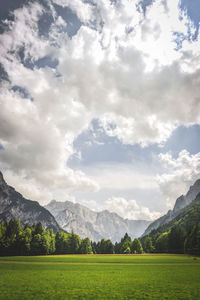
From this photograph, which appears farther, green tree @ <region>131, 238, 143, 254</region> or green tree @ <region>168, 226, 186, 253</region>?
green tree @ <region>131, 238, 143, 254</region>

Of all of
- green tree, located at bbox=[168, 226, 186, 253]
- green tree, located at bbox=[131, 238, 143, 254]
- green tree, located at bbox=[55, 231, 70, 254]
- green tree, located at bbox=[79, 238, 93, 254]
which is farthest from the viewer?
green tree, located at bbox=[131, 238, 143, 254]

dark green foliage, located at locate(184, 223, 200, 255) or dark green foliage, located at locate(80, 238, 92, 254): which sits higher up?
dark green foliage, located at locate(184, 223, 200, 255)

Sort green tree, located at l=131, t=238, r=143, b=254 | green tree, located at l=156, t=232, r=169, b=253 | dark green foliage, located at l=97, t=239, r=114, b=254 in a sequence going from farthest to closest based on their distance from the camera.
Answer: dark green foliage, located at l=97, t=239, r=114, b=254, green tree, located at l=131, t=238, r=143, b=254, green tree, located at l=156, t=232, r=169, b=253

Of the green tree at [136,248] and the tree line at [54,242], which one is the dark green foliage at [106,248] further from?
the green tree at [136,248]

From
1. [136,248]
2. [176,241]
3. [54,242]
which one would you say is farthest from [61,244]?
[176,241]

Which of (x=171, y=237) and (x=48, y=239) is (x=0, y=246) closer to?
(x=48, y=239)

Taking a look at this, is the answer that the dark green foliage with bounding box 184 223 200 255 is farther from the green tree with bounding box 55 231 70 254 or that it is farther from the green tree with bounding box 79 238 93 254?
the green tree with bounding box 55 231 70 254

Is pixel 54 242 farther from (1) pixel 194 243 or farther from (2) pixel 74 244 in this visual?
(1) pixel 194 243

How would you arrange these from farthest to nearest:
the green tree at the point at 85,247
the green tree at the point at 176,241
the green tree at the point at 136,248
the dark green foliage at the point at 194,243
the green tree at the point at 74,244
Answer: the green tree at the point at 136,248 < the green tree at the point at 85,247 < the green tree at the point at 74,244 < the green tree at the point at 176,241 < the dark green foliage at the point at 194,243

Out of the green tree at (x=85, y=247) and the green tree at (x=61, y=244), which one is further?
the green tree at (x=85, y=247)

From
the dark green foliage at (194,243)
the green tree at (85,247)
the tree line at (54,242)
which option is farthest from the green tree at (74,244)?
the dark green foliage at (194,243)

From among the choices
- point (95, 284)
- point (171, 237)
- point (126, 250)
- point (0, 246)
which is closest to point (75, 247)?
point (126, 250)

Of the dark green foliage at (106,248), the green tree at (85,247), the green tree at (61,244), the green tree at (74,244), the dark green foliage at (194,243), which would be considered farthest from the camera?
the dark green foliage at (106,248)

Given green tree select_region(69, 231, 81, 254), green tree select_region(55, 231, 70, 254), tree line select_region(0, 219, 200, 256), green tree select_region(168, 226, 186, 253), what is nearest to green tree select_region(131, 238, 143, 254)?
tree line select_region(0, 219, 200, 256)
